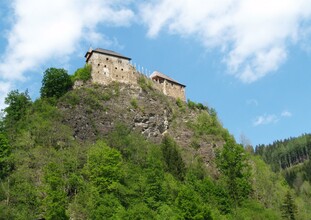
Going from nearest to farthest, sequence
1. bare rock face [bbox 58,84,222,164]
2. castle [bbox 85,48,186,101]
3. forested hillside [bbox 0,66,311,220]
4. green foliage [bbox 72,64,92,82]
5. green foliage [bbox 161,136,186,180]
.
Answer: forested hillside [bbox 0,66,311,220] < green foliage [bbox 161,136,186,180] < bare rock face [bbox 58,84,222,164] < green foliage [bbox 72,64,92,82] < castle [bbox 85,48,186,101]

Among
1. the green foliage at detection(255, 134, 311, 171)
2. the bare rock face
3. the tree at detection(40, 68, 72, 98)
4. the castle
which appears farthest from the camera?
the green foliage at detection(255, 134, 311, 171)

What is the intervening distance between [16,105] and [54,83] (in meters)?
7.86

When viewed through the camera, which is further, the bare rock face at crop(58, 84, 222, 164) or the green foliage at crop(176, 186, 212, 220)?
the bare rock face at crop(58, 84, 222, 164)

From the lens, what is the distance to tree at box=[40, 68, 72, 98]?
78.1m

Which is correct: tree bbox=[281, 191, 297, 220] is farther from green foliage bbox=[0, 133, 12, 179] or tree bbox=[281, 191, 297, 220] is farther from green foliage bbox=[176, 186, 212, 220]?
green foliage bbox=[0, 133, 12, 179]

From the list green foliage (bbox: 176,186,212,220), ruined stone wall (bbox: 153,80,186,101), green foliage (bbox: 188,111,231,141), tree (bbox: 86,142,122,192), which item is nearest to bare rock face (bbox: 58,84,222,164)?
green foliage (bbox: 188,111,231,141)

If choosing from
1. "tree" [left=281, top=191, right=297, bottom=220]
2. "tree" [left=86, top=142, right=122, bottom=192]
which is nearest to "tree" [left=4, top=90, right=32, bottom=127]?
"tree" [left=86, top=142, right=122, bottom=192]

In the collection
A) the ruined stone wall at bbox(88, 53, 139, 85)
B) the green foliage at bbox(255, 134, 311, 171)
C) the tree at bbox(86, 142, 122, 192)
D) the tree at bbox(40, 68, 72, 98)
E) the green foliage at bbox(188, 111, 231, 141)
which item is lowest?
the tree at bbox(86, 142, 122, 192)

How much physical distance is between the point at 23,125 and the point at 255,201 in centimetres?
3972

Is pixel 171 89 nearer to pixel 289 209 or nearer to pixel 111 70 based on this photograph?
pixel 111 70

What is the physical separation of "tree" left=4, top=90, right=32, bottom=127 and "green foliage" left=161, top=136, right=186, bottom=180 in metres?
26.0

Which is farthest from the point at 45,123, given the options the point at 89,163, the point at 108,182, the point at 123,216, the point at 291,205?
the point at 291,205

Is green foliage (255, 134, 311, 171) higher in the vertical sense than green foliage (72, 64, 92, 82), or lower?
higher

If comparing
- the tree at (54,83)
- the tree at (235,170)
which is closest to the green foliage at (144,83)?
the tree at (54,83)
